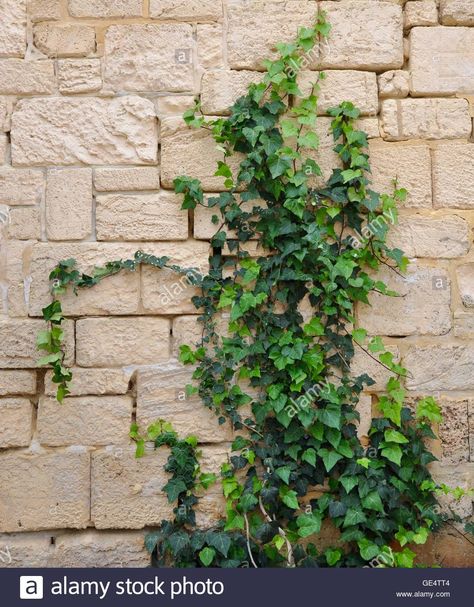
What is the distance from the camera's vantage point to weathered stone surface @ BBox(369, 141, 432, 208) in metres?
3.26

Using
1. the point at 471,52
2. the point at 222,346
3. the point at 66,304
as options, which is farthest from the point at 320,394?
the point at 471,52

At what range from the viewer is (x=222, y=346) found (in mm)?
3182

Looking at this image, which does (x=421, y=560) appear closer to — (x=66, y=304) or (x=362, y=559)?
(x=362, y=559)

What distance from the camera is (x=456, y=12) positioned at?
10.8 feet

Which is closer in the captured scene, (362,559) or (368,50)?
(362,559)

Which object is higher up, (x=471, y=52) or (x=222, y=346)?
(x=471, y=52)

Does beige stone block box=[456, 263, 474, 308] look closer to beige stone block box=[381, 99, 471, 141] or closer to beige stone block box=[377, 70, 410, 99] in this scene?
beige stone block box=[381, 99, 471, 141]

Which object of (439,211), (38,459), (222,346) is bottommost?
(38,459)

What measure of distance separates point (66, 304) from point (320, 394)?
1.33 m

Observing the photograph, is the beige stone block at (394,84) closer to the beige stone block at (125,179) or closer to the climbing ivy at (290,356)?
the climbing ivy at (290,356)

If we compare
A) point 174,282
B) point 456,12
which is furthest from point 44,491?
point 456,12

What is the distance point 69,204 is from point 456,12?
2.20 metres

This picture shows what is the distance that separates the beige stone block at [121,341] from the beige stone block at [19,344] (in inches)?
4.5

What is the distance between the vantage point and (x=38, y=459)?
314cm
